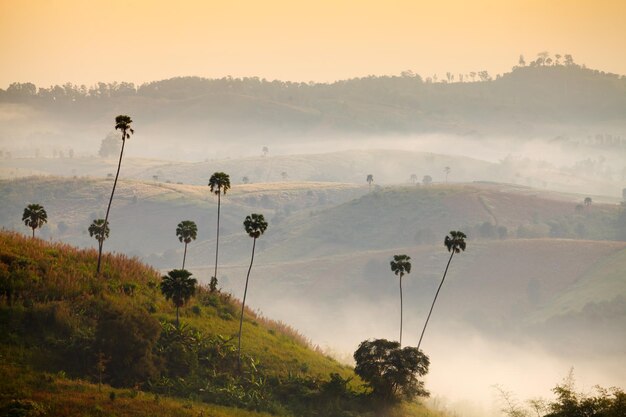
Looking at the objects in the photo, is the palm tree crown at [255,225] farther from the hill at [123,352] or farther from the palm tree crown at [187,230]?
the palm tree crown at [187,230]

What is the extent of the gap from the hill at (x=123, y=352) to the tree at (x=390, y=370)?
252 cm

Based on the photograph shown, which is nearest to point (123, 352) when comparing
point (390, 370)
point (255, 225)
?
point (255, 225)

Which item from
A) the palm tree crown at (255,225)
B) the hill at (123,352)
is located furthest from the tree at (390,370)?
the palm tree crown at (255,225)

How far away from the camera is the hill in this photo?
76500 mm

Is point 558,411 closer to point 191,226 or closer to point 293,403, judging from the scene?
point 293,403

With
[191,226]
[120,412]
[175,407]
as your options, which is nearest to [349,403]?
[175,407]

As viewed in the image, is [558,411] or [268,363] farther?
[268,363]

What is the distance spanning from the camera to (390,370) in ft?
313

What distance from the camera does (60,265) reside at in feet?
313

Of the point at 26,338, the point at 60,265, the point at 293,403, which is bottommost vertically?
the point at 293,403

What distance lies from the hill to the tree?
2.52 metres

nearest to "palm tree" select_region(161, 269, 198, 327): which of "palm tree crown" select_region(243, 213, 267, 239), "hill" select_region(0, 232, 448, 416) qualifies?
"hill" select_region(0, 232, 448, 416)

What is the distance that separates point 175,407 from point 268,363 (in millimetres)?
20383

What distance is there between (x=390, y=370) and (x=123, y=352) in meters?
30.7
